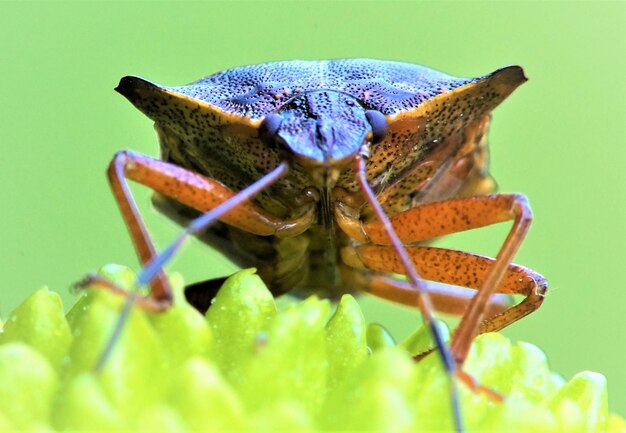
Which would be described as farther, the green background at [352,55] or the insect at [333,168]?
the green background at [352,55]

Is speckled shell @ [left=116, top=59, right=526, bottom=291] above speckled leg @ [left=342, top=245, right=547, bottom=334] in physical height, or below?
above

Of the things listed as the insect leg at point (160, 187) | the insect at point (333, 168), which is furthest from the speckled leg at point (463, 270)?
the insect leg at point (160, 187)

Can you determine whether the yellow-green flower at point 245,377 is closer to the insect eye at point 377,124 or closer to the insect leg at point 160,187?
the insect leg at point 160,187

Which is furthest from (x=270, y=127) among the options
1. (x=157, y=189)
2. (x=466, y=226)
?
(x=466, y=226)

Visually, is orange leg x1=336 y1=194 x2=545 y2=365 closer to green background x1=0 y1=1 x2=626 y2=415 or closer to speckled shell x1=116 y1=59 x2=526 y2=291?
speckled shell x1=116 y1=59 x2=526 y2=291

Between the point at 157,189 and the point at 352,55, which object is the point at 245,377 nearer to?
the point at 157,189

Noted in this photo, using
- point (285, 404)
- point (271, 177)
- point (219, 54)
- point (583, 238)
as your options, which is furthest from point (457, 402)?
point (583, 238)

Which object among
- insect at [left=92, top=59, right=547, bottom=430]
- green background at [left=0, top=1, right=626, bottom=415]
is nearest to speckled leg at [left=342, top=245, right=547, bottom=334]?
insect at [left=92, top=59, right=547, bottom=430]

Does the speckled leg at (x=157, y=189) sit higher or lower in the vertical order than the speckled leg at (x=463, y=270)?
higher
